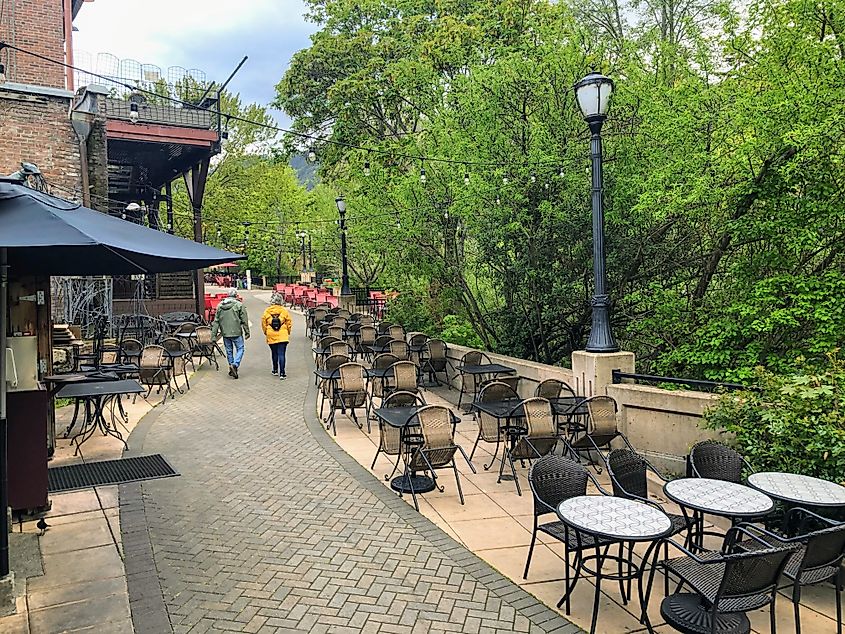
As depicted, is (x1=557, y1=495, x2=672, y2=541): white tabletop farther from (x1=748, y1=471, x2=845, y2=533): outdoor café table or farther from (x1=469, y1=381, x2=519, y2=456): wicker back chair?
(x1=469, y1=381, x2=519, y2=456): wicker back chair

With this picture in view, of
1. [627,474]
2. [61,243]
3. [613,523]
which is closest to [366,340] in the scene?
[627,474]

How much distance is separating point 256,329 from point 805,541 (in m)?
22.4

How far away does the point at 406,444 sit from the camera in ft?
22.1

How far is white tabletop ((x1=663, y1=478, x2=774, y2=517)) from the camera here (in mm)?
4078

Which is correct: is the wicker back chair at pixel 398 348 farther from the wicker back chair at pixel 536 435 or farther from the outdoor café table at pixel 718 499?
the outdoor café table at pixel 718 499

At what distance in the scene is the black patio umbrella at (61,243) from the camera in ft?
12.1

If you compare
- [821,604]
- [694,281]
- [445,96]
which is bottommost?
[821,604]

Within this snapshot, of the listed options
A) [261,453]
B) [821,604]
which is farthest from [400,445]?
[821,604]

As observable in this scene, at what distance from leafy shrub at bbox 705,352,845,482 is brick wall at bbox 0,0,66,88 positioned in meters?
15.7

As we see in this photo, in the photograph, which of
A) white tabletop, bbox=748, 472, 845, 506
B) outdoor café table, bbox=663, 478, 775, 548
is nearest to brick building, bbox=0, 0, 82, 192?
outdoor café table, bbox=663, 478, 775, 548

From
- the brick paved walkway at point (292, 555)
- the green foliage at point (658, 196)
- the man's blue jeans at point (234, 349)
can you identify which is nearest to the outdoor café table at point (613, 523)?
the brick paved walkway at point (292, 555)

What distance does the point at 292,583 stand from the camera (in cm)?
459

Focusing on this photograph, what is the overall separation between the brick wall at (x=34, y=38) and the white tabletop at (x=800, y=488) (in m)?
16.3

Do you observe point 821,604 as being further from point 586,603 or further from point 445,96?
point 445,96
